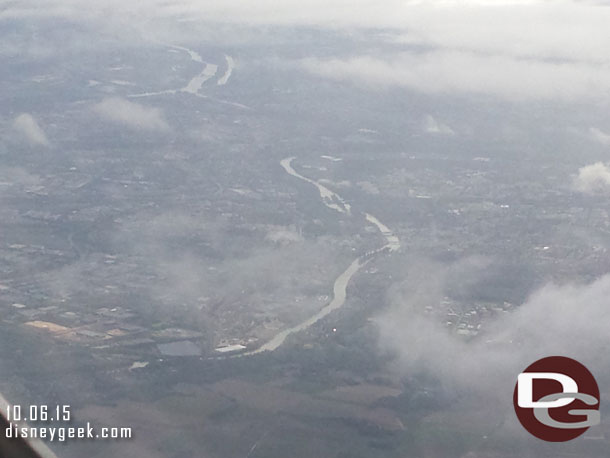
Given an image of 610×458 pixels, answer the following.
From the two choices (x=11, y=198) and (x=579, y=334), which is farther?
(x=11, y=198)

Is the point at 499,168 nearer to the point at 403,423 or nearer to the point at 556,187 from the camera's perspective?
the point at 556,187

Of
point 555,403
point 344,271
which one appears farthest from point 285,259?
point 555,403

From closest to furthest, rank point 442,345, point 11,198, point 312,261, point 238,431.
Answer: point 238,431, point 442,345, point 312,261, point 11,198

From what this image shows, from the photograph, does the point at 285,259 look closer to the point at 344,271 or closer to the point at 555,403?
the point at 344,271

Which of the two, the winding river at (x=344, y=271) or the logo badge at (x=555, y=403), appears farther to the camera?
the winding river at (x=344, y=271)

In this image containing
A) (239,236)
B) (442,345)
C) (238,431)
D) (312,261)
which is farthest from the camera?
(239,236)

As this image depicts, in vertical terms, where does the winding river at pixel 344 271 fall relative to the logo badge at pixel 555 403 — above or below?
below

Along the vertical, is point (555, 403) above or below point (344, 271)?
above

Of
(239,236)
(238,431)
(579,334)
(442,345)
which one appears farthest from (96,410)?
(239,236)
